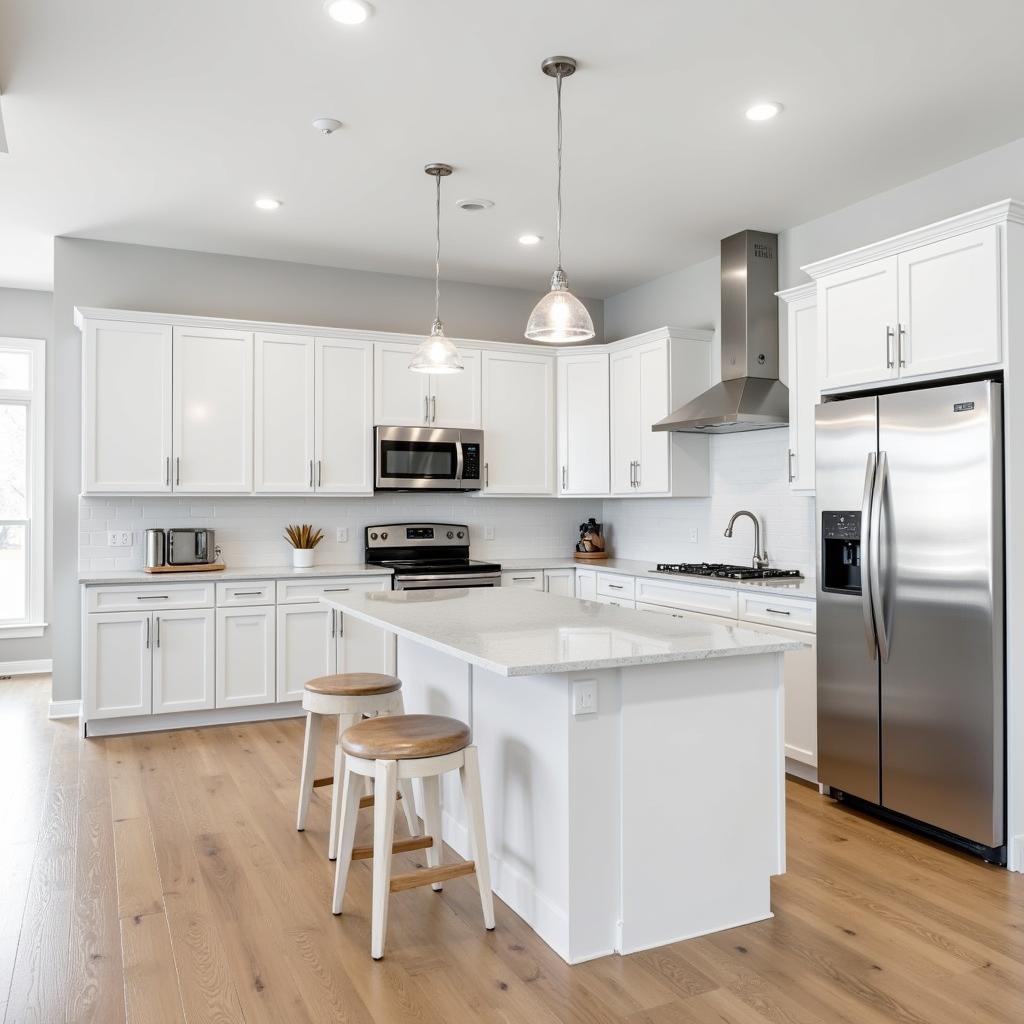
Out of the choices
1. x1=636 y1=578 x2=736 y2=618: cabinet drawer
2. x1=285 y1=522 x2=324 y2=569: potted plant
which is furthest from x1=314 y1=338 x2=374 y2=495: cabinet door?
x1=636 y1=578 x2=736 y2=618: cabinet drawer

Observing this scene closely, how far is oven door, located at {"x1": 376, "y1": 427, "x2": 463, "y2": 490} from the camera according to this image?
18.7ft

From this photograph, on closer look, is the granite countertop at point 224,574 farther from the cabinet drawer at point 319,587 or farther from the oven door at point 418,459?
the oven door at point 418,459

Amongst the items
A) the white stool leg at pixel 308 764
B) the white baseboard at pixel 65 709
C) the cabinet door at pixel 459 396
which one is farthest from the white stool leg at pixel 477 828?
the white baseboard at pixel 65 709

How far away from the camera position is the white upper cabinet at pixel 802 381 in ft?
14.2

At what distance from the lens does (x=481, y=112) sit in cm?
352

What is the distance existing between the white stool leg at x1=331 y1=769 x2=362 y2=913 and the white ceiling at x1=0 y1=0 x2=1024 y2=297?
2453 mm

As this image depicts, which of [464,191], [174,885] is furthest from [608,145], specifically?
[174,885]

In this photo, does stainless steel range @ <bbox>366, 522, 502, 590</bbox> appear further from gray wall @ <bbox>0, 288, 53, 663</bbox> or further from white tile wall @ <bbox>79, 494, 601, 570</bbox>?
gray wall @ <bbox>0, 288, 53, 663</bbox>

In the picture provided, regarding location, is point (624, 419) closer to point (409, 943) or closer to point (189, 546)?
point (189, 546)

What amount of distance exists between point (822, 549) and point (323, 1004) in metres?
2.60

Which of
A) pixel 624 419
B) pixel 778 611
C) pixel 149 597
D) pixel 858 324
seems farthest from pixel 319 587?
pixel 858 324

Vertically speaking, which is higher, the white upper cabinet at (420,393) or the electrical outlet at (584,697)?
the white upper cabinet at (420,393)

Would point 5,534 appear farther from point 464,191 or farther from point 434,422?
point 464,191

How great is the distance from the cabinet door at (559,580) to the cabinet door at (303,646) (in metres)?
1.48
